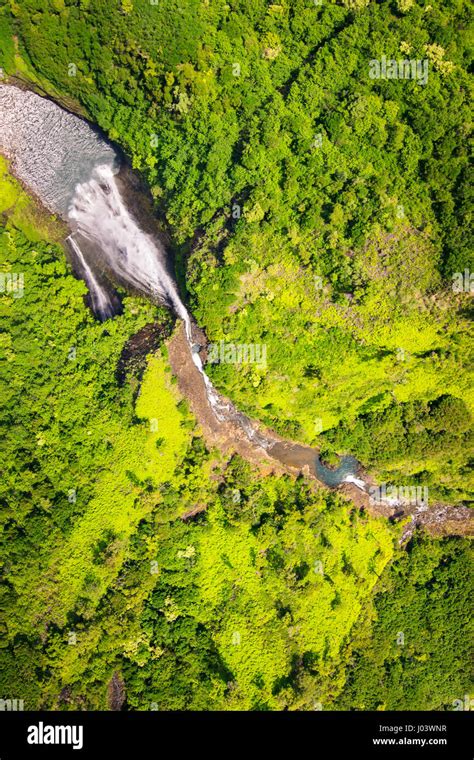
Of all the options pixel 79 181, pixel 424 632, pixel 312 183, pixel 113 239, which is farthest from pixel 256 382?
pixel 79 181

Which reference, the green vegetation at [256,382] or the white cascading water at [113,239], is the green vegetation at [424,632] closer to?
the green vegetation at [256,382]

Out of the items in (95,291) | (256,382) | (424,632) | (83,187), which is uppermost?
(83,187)

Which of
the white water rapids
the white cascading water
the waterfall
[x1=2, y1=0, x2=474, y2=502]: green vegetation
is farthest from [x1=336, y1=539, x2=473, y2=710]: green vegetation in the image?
the white water rapids

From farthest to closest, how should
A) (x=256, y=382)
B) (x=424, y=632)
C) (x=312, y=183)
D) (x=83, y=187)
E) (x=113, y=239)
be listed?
1. (x=83, y=187)
2. (x=113, y=239)
3. (x=424, y=632)
4. (x=256, y=382)
5. (x=312, y=183)

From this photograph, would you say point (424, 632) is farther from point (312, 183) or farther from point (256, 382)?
point (312, 183)

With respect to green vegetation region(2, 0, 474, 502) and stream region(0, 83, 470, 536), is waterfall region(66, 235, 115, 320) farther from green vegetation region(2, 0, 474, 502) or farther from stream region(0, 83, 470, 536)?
green vegetation region(2, 0, 474, 502)

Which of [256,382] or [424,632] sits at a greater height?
[256,382]

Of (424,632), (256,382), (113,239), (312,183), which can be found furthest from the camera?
(113,239)

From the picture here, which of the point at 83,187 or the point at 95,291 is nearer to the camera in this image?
the point at 95,291

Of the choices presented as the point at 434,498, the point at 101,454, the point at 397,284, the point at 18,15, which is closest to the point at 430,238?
the point at 397,284
